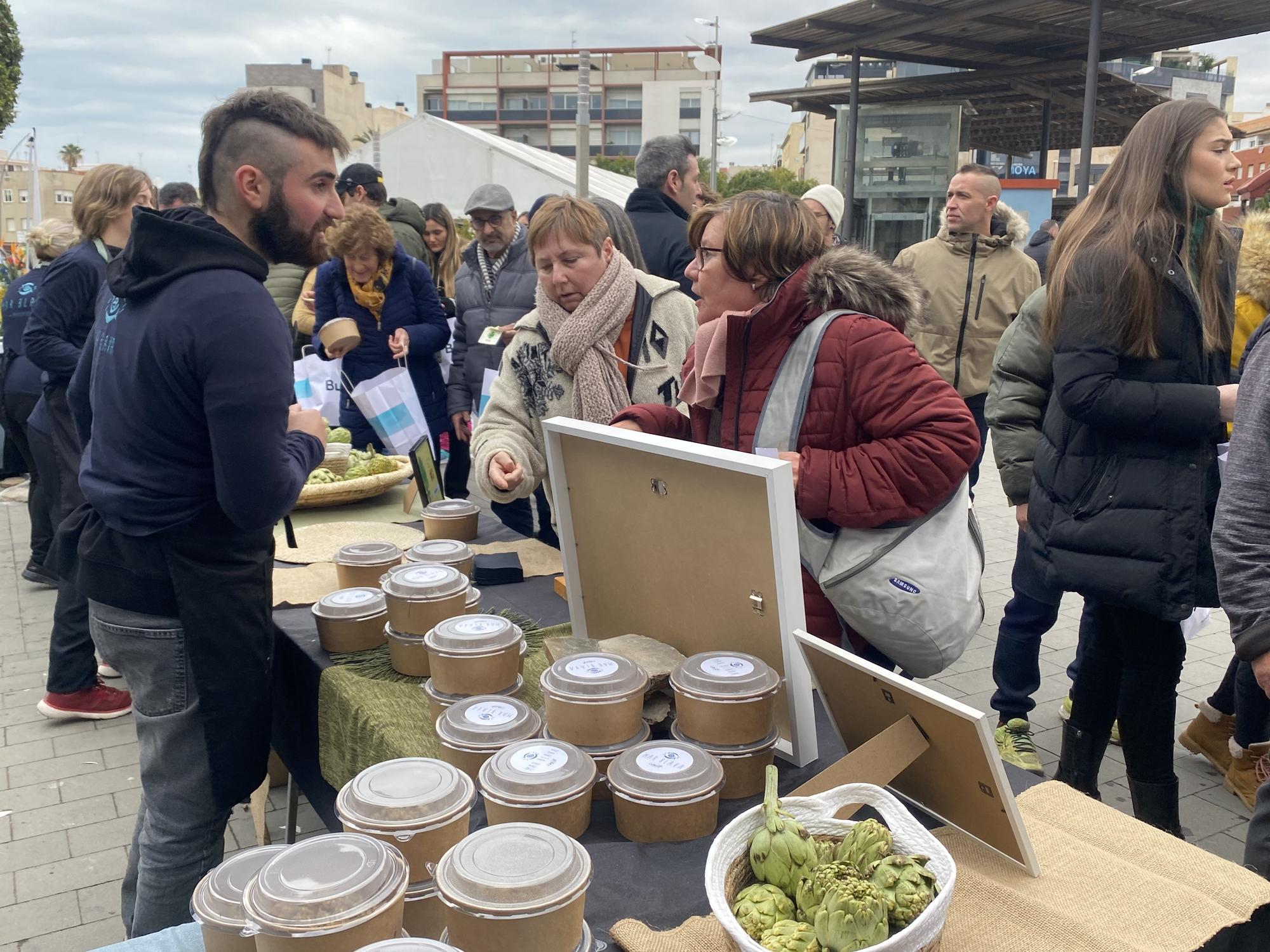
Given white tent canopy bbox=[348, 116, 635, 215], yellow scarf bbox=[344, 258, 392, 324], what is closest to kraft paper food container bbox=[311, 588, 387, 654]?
yellow scarf bbox=[344, 258, 392, 324]

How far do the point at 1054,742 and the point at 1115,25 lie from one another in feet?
28.6

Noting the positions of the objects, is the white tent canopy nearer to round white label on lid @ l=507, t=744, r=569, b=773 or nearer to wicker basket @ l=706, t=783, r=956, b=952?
round white label on lid @ l=507, t=744, r=569, b=773

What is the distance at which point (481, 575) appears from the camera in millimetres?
2455

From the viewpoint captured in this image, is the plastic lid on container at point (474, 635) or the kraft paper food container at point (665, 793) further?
the plastic lid on container at point (474, 635)

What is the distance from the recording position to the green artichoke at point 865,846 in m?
1.01

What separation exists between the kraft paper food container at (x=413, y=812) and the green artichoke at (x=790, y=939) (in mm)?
389

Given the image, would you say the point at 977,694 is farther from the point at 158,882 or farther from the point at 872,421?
the point at 158,882

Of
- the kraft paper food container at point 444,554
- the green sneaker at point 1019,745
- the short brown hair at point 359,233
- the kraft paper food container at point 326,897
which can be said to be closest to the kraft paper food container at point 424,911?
the kraft paper food container at point 326,897

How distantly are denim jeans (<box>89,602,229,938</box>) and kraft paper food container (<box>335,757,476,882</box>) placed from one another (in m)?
0.82

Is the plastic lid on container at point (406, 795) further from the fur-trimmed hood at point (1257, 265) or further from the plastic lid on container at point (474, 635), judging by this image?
the fur-trimmed hood at point (1257, 265)

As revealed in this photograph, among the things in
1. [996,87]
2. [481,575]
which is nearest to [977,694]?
[481,575]

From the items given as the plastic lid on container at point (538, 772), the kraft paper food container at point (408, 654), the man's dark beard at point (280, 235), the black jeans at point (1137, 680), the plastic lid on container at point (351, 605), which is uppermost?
the man's dark beard at point (280, 235)

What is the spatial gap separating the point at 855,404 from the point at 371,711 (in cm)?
106

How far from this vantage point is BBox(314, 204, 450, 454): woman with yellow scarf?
4.33 meters
